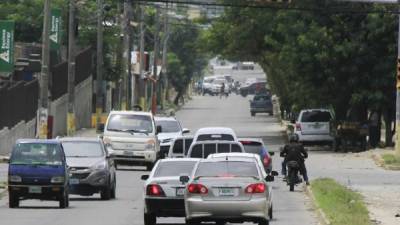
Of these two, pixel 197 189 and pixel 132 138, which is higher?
pixel 197 189

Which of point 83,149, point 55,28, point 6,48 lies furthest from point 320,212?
point 55,28

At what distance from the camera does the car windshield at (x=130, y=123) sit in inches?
2010

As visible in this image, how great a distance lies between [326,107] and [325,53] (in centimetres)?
1322

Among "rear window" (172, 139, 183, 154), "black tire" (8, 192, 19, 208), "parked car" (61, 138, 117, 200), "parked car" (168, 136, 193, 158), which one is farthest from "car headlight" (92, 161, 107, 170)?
"rear window" (172, 139, 183, 154)

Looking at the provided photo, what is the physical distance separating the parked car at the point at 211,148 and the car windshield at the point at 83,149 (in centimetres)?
305

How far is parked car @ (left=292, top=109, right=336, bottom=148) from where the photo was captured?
220ft

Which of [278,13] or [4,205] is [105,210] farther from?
[278,13]

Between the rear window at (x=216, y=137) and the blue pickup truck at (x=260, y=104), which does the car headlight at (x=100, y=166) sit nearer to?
the rear window at (x=216, y=137)

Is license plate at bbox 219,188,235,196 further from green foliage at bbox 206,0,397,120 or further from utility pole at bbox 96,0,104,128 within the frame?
utility pole at bbox 96,0,104,128

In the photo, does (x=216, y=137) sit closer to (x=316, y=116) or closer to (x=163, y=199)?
(x=163, y=199)

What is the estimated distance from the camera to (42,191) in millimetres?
32844

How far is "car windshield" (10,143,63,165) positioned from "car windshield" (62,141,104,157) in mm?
3604

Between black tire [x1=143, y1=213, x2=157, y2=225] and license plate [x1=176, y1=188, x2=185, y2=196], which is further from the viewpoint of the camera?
license plate [x1=176, y1=188, x2=185, y2=196]

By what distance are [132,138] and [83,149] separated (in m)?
13.5
